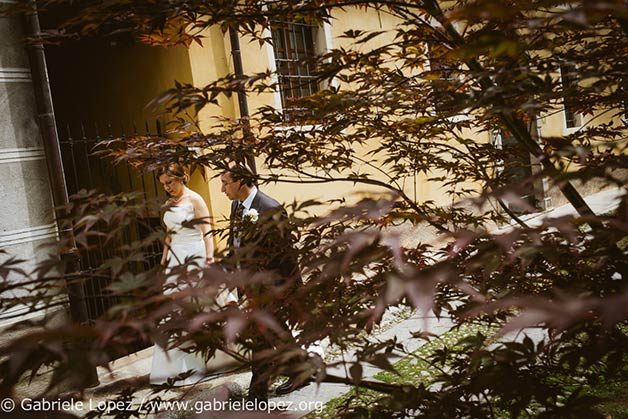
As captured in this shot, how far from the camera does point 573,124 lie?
1360 cm

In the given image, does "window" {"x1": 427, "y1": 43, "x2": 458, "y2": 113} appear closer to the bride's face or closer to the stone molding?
the bride's face

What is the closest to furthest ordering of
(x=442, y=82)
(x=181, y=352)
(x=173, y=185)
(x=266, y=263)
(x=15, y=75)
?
(x=266, y=263) → (x=442, y=82) → (x=15, y=75) → (x=173, y=185) → (x=181, y=352)

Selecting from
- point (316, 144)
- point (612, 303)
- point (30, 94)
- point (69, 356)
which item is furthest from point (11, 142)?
point (612, 303)

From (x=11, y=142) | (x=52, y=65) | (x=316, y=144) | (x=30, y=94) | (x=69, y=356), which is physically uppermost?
(x=52, y=65)

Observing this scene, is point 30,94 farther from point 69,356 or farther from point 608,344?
point 608,344

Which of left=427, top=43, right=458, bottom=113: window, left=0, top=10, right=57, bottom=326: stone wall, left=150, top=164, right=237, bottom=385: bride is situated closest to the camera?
left=427, top=43, right=458, bottom=113: window

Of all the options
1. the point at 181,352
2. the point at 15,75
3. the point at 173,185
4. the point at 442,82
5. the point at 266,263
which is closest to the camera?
the point at 266,263

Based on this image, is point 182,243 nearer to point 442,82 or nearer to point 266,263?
point 266,263

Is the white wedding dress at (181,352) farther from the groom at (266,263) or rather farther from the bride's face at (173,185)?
the groom at (266,263)

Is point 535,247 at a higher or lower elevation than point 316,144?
lower

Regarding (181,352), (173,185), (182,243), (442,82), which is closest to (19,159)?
(173,185)

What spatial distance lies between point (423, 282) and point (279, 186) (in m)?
6.10

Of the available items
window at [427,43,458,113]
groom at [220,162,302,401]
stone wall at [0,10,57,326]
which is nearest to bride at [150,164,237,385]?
stone wall at [0,10,57,326]

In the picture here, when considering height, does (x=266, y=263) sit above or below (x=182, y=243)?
above
